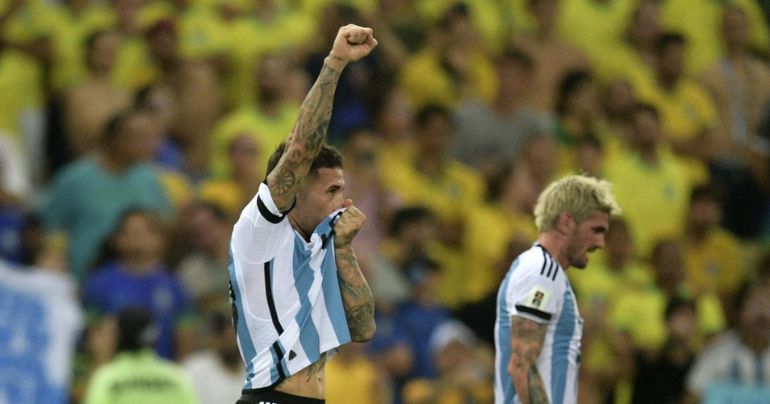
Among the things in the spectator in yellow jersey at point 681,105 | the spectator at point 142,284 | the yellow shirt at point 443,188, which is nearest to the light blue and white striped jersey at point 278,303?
the spectator at point 142,284

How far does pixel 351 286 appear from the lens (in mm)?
6605

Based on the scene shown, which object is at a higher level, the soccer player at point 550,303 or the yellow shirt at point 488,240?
the yellow shirt at point 488,240

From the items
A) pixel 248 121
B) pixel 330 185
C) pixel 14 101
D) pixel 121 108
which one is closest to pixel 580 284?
pixel 248 121

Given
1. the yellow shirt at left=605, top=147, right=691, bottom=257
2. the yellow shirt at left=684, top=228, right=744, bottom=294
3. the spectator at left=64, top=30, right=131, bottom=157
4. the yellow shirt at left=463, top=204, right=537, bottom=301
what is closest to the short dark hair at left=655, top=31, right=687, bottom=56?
the yellow shirt at left=605, top=147, right=691, bottom=257

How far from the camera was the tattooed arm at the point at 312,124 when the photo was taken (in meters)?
6.12

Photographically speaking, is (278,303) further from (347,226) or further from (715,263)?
(715,263)

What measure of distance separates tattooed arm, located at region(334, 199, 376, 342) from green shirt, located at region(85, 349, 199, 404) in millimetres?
3980

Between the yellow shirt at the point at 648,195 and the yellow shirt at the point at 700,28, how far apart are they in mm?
2199

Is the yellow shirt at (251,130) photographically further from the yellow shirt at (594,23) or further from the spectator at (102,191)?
the yellow shirt at (594,23)

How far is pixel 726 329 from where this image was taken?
13.9 m

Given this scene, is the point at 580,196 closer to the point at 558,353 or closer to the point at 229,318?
the point at 558,353

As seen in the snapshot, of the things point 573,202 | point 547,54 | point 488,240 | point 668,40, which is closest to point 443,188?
point 488,240

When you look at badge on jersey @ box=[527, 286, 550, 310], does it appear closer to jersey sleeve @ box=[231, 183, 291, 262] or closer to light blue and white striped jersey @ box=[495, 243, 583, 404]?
light blue and white striped jersey @ box=[495, 243, 583, 404]

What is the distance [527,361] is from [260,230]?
6.55 feet
